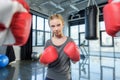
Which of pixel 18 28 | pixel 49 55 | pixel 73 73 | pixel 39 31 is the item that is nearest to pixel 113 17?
pixel 18 28

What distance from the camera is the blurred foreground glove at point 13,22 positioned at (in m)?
0.65

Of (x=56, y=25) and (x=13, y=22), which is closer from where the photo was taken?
(x=13, y=22)

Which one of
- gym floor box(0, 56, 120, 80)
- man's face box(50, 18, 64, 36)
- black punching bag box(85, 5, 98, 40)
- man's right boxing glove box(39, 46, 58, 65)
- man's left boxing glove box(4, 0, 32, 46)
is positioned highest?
black punching bag box(85, 5, 98, 40)

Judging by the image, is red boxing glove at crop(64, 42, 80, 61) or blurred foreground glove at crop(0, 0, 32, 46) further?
red boxing glove at crop(64, 42, 80, 61)

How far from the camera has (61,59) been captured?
1556 mm

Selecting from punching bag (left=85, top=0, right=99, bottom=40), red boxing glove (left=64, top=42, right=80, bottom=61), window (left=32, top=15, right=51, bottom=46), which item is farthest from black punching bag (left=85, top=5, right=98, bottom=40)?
window (left=32, top=15, right=51, bottom=46)

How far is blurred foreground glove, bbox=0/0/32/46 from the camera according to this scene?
2.14 feet

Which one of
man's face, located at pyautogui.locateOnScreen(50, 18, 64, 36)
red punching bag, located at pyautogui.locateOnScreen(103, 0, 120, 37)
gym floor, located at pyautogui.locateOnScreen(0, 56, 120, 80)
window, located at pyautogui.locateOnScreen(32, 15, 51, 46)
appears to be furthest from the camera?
window, located at pyautogui.locateOnScreen(32, 15, 51, 46)

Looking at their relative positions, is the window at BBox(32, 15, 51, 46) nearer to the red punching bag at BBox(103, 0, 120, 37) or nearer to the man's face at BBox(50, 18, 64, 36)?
the man's face at BBox(50, 18, 64, 36)

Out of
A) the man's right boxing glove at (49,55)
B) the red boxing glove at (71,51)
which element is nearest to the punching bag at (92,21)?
the red boxing glove at (71,51)

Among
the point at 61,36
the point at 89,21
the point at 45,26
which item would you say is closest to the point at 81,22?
the point at 45,26

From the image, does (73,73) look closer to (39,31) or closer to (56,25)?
(56,25)

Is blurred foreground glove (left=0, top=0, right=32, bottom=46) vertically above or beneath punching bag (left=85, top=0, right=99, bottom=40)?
beneath

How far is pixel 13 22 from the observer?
0.73 metres
